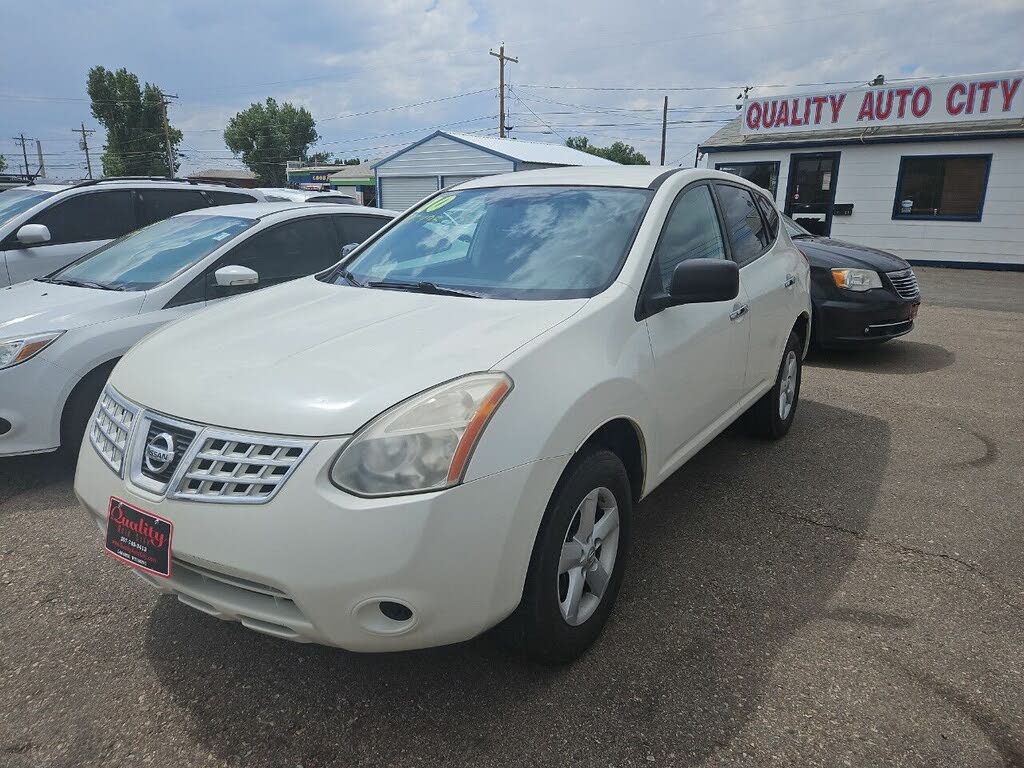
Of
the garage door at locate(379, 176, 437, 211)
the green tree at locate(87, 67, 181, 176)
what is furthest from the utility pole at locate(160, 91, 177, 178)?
the garage door at locate(379, 176, 437, 211)

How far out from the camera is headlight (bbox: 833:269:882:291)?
22.0ft

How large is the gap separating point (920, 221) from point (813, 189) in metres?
2.60

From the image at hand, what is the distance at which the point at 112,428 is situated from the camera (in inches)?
91.1

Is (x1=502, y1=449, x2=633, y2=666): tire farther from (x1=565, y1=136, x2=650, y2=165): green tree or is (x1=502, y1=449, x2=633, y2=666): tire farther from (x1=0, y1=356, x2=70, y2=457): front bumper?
(x1=565, y1=136, x2=650, y2=165): green tree

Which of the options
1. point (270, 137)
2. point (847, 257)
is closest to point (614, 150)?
point (270, 137)

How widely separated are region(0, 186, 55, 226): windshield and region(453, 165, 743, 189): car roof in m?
5.25

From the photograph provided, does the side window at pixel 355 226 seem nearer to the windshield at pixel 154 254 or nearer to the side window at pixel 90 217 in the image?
the windshield at pixel 154 254

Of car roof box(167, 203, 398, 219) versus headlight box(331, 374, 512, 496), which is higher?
car roof box(167, 203, 398, 219)

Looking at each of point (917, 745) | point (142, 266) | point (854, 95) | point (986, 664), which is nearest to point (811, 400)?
point (986, 664)

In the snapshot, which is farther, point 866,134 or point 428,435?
point 866,134

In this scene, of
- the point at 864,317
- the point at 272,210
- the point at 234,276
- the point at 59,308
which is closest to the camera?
the point at 59,308

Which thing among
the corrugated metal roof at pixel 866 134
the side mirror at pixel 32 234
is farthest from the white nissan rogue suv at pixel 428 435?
the corrugated metal roof at pixel 866 134

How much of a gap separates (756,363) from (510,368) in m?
2.23

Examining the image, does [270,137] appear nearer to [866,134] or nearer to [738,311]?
[866,134]
